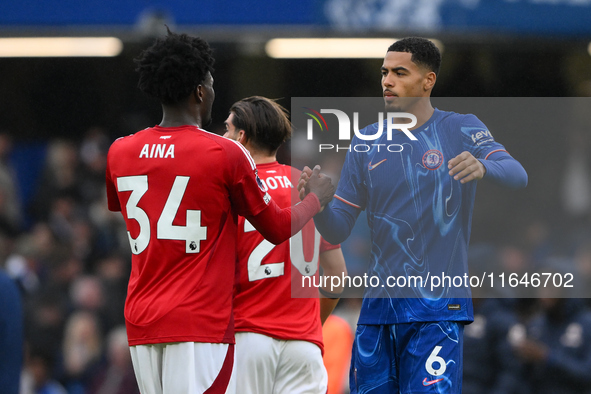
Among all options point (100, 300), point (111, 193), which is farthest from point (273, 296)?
point (100, 300)

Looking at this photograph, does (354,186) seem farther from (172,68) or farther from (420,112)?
(172,68)

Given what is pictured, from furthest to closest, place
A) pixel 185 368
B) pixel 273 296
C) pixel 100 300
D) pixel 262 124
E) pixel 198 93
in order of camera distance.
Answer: pixel 100 300 → pixel 262 124 → pixel 273 296 → pixel 198 93 → pixel 185 368

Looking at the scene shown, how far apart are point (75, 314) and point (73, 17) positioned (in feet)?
10.8

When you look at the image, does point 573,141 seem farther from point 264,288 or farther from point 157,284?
point 157,284

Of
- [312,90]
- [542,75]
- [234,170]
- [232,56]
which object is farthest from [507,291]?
[234,170]

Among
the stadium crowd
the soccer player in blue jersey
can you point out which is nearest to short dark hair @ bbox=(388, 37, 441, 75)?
the soccer player in blue jersey

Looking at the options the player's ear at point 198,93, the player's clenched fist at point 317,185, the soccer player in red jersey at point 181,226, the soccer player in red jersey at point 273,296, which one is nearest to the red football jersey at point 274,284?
the soccer player in red jersey at point 273,296

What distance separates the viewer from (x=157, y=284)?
362 centimetres

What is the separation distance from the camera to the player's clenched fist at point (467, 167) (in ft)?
12.4

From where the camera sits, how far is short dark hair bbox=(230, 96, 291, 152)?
4.70 metres

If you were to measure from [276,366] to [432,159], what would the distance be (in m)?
1.42

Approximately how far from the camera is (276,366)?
449 centimetres

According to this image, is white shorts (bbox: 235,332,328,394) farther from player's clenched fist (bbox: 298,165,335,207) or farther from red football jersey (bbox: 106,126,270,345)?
player's clenched fist (bbox: 298,165,335,207)

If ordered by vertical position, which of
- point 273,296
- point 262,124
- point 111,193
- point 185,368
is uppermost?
point 262,124
